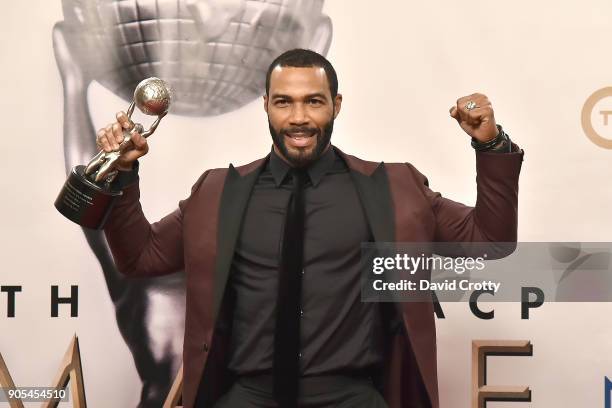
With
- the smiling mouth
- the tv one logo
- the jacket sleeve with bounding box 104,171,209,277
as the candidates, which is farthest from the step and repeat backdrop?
the smiling mouth

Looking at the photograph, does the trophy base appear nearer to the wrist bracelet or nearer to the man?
the man

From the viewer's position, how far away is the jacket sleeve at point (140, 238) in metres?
1.83

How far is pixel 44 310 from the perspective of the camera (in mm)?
2326

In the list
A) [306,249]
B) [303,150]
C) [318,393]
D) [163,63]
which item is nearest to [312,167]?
[303,150]

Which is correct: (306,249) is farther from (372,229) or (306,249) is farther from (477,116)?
(477,116)

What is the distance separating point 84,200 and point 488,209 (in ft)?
2.55

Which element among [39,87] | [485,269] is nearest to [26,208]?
[39,87]

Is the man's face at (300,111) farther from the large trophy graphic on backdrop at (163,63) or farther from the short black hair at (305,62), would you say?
the large trophy graphic on backdrop at (163,63)

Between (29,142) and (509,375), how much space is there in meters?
1.34

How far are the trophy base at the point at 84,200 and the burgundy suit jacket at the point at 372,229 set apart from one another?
0.06 meters

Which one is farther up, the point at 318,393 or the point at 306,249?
the point at 306,249

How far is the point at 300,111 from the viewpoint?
1.83 metres

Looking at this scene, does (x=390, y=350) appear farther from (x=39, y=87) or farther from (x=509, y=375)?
(x=39, y=87)

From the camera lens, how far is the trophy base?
174 cm
